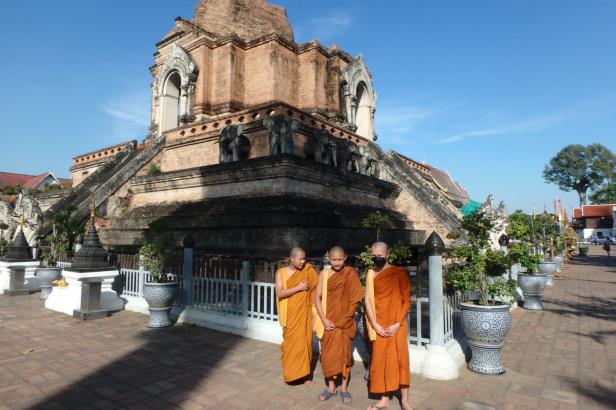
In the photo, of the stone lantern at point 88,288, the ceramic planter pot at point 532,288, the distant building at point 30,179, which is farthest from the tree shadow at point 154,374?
the distant building at point 30,179

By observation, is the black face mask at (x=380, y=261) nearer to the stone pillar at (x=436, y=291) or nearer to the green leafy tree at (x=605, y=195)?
the stone pillar at (x=436, y=291)

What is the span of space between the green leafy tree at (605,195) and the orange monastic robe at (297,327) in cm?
6937

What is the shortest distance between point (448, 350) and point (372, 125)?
16.0 m

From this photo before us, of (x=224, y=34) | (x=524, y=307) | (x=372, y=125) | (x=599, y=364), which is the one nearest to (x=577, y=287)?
(x=524, y=307)

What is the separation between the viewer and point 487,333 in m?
4.44

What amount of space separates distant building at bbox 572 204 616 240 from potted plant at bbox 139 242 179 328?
217 feet

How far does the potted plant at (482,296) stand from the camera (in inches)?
175

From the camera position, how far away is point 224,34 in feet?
55.7

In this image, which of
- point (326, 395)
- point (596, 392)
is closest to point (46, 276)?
point (326, 395)

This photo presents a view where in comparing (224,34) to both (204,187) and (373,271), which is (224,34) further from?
(373,271)

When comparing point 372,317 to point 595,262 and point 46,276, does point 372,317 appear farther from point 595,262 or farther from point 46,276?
point 595,262

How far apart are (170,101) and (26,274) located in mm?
9738

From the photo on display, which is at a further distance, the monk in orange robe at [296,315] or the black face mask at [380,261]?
the monk in orange robe at [296,315]

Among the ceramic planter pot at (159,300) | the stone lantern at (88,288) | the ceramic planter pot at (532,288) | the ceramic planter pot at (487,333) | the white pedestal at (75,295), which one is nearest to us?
the ceramic planter pot at (487,333)
